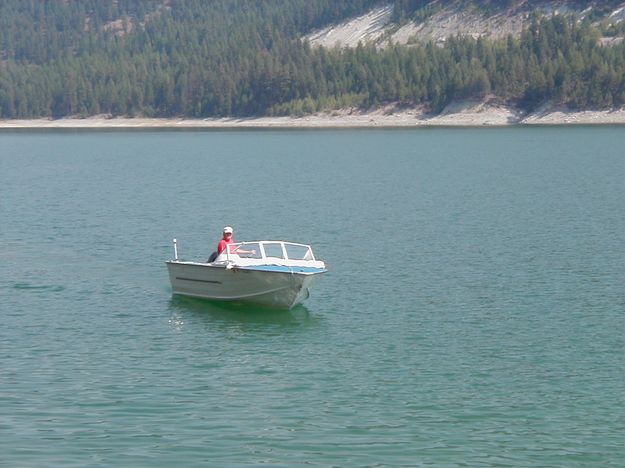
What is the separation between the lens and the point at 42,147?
154m

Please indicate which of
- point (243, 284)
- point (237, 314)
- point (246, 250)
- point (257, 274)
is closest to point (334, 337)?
point (257, 274)

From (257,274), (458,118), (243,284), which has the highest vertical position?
(257,274)

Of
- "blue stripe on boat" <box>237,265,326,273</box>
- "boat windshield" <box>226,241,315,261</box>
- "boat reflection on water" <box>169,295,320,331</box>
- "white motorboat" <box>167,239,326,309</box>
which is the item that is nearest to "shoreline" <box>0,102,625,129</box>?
"boat windshield" <box>226,241,315,261</box>

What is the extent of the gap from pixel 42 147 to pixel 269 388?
130895 mm

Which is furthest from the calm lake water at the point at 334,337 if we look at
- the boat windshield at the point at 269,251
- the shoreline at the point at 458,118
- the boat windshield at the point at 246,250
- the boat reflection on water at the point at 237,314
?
the shoreline at the point at 458,118

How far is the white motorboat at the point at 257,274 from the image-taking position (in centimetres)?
3675

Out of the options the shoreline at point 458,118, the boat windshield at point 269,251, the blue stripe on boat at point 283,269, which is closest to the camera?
the blue stripe on boat at point 283,269

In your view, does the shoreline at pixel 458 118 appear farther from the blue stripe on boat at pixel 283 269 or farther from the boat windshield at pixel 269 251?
the blue stripe on boat at pixel 283 269

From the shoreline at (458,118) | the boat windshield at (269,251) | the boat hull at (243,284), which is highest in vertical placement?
the boat windshield at (269,251)

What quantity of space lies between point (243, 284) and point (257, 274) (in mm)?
746

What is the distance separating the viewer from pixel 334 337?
33750 millimetres

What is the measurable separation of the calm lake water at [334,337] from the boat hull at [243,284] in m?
0.50

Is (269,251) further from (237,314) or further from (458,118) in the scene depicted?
(458,118)

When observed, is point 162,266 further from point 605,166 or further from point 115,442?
point 605,166
